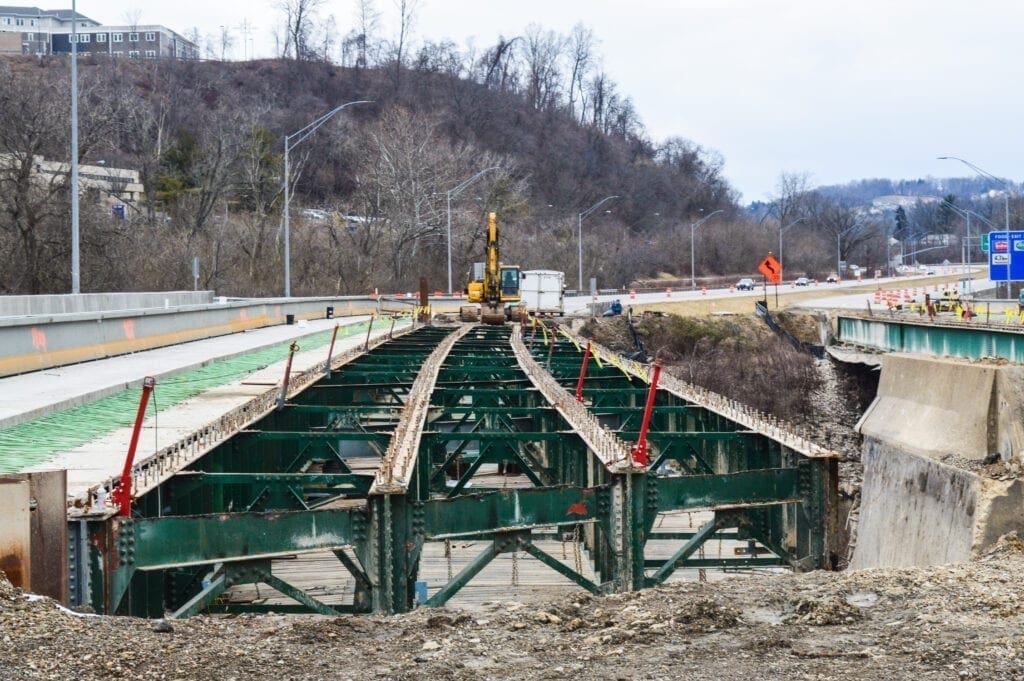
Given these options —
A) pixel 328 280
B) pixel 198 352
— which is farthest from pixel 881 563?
pixel 328 280

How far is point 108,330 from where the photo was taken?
29.0 m

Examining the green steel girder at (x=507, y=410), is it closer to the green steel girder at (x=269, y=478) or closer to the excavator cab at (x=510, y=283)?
the green steel girder at (x=269, y=478)

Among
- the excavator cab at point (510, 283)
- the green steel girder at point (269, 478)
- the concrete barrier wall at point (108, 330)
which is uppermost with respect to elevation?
the excavator cab at point (510, 283)

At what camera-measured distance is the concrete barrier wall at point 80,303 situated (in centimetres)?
2403

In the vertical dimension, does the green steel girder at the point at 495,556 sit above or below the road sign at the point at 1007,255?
below

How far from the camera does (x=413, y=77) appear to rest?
15850cm

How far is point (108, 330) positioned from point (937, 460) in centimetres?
1961

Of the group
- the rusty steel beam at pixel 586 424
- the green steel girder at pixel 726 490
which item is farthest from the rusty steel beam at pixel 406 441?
the green steel girder at pixel 726 490

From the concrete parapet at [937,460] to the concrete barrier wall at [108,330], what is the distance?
1622 centimetres

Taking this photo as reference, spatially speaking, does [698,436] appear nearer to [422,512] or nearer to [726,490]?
[726,490]

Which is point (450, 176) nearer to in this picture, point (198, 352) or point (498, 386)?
point (198, 352)

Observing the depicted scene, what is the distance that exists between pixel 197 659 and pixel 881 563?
488 inches

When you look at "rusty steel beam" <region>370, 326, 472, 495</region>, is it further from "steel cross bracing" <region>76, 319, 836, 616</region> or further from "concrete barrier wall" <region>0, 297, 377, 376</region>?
"concrete barrier wall" <region>0, 297, 377, 376</region>

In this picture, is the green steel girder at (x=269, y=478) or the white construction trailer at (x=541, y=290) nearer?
the green steel girder at (x=269, y=478)
